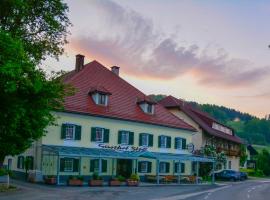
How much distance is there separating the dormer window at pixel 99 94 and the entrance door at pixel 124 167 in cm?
617

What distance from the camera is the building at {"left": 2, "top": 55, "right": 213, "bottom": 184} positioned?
41.2 meters

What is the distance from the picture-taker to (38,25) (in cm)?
2802

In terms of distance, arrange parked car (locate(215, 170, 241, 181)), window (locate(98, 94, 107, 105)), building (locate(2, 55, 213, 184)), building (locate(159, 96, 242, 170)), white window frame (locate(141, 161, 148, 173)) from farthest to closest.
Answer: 1. building (locate(159, 96, 242, 170))
2. parked car (locate(215, 170, 241, 181))
3. white window frame (locate(141, 161, 148, 173))
4. window (locate(98, 94, 107, 105))
5. building (locate(2, 55, 213, 184))

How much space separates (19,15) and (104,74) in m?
25.3

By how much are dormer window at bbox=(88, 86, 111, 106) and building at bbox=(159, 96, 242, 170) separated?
20234 millimetres

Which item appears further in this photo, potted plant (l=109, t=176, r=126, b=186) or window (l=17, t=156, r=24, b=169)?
window (l=17, t=156, r=24, b=169)

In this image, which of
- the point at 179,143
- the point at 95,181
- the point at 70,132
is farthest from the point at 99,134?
the point at 179,143

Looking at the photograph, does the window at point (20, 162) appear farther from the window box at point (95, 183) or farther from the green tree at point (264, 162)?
the green tree at point (264, 162)

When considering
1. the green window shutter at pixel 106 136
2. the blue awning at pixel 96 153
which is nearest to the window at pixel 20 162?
the blue awning at pixel 96 153

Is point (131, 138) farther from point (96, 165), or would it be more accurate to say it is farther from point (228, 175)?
point (228, 175)

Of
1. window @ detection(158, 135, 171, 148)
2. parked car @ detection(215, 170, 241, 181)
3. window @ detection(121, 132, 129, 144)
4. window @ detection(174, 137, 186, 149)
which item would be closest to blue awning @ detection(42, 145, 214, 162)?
window @ detection(121, 132, 129, 144)

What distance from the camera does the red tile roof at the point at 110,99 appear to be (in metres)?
44.5

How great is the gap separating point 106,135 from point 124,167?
4.60m

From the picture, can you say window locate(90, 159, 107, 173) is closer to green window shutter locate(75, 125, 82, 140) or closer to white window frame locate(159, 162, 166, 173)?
green window shutter locate(75, 125, 82, 140)
